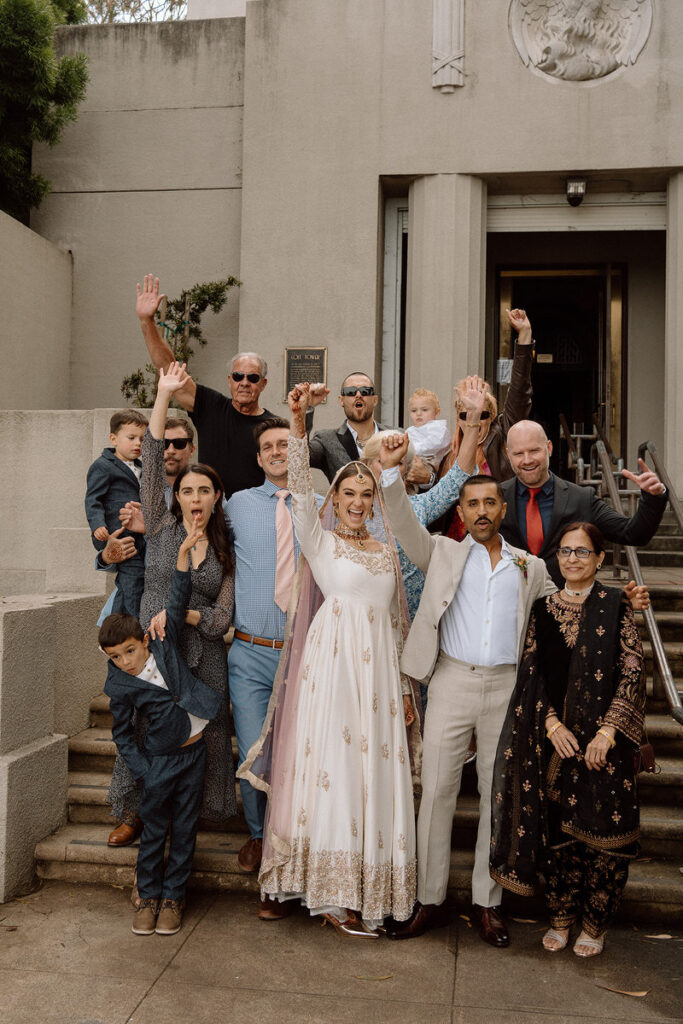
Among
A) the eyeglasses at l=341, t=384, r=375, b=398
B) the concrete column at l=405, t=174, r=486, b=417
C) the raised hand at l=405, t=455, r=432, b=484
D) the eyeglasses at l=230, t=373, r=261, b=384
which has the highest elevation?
the concrete column at l=405, t=174, r=486, b=417

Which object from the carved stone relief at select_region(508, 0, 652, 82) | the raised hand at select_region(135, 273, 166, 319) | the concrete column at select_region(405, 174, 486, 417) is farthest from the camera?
the concrete column at select_region(405, 174, 486, 417)

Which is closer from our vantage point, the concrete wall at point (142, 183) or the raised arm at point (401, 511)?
the raised arm at point (401, 511)

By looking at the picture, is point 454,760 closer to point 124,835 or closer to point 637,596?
point 637,596

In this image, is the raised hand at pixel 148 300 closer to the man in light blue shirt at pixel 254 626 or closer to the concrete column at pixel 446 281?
the man in light blue shirt at pixel 254 626

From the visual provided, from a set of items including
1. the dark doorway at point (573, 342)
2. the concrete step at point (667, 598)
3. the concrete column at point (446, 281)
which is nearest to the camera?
the concrete step at point (667, 598)

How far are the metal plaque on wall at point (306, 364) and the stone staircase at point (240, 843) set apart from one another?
4762 millimetres

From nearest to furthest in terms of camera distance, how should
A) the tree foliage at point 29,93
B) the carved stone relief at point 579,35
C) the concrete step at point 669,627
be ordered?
the concrete step at point 669,627
the carved stone relief at point 579,35
the tree foliage at point 29,93

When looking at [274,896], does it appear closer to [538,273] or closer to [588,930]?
[588,930]

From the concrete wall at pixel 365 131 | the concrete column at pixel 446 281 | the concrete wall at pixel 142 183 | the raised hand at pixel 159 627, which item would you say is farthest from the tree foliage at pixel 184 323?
the raised hand at pixel 159 627

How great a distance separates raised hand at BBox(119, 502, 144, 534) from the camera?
4.24m

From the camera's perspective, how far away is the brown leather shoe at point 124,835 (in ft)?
13.8

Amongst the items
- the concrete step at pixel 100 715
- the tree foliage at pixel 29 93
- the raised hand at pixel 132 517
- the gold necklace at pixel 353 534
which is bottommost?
the concrete step at pixel 100 715

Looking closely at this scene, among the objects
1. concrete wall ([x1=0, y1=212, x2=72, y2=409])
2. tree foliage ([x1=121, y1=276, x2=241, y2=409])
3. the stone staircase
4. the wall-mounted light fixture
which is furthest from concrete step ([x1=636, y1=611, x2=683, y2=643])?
concrete wall ([x1=0, y1=212, x2=72, y2=409])

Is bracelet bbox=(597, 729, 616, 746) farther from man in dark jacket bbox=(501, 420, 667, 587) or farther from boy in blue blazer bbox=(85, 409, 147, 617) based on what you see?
boy in blue blazer bbox=(85, 409, 147, 617)
